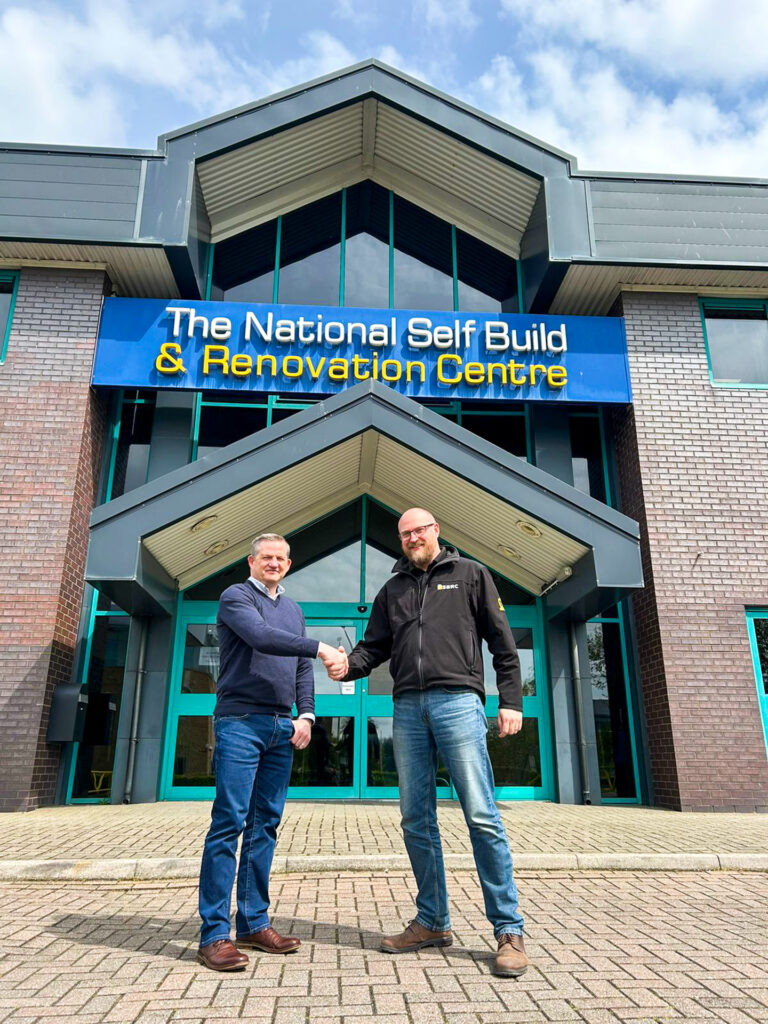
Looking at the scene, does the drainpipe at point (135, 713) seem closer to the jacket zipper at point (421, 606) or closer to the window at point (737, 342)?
the jacket zipper at point (421, 606)

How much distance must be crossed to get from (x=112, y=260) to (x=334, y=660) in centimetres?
881

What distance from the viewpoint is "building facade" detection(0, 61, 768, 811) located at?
9438mm

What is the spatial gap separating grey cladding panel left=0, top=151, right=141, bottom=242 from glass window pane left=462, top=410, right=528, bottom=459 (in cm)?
545

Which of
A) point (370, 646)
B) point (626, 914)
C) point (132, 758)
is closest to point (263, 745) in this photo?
point (370, 646)

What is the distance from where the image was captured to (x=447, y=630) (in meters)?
3.70

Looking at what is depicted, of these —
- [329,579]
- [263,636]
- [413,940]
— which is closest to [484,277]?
[329,579]

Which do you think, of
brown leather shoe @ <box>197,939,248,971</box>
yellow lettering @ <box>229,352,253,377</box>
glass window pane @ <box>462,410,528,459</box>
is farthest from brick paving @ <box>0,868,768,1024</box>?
glass window pane @ <box>462,410,528,459</box>

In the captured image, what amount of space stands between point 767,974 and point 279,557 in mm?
2749

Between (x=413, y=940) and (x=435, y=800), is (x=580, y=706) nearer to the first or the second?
(x=435, y=800)

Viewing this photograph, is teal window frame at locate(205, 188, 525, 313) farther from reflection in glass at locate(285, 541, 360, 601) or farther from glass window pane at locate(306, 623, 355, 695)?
glass window pane at locate(306, 623, 355, 695)

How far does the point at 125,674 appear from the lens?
384 inches

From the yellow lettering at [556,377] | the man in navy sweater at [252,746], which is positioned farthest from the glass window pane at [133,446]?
the man in navy sweater at [252,746]

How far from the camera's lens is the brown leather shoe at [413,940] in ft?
11.2

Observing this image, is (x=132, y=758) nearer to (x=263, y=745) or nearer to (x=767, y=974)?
(x=263, y=745)
